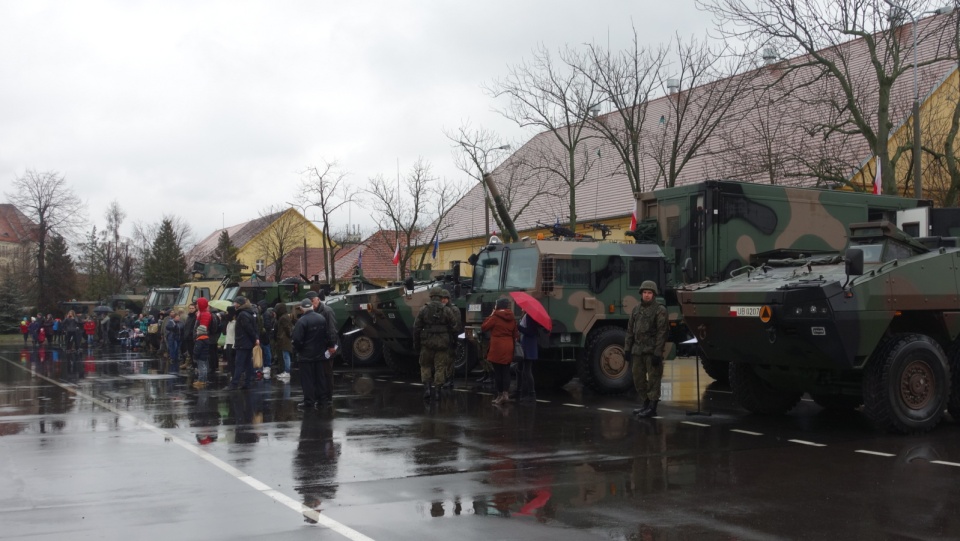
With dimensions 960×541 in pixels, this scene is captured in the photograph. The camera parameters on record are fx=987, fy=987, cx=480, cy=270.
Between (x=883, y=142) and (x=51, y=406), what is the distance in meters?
17.5

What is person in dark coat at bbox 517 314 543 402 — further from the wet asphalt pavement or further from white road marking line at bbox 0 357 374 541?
white road marking line at bbox 0 357 374 541

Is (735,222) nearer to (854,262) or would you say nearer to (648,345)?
(648,345)

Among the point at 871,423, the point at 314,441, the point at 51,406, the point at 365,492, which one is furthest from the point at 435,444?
the point at 51,406

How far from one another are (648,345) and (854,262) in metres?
2.92

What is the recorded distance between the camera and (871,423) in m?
11.7

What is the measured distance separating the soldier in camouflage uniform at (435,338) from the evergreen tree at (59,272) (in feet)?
182

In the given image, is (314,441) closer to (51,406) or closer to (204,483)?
(204,483)

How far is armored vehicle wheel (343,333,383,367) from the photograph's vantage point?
74.4 feet

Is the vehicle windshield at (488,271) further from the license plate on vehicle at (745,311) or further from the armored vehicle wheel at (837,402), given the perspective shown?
the license plate on vehicle at (745,311)

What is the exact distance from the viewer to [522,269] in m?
15.9

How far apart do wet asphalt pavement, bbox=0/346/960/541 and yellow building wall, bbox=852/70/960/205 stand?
14.5 m

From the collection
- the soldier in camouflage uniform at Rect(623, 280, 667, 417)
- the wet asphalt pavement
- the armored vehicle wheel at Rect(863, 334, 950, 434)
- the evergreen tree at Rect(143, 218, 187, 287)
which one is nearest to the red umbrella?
the wet asphalt pavement

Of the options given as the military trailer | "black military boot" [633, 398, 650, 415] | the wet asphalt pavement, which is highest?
the military trailer

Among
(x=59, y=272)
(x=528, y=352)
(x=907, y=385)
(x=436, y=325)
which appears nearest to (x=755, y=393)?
(x=907, y=385)
